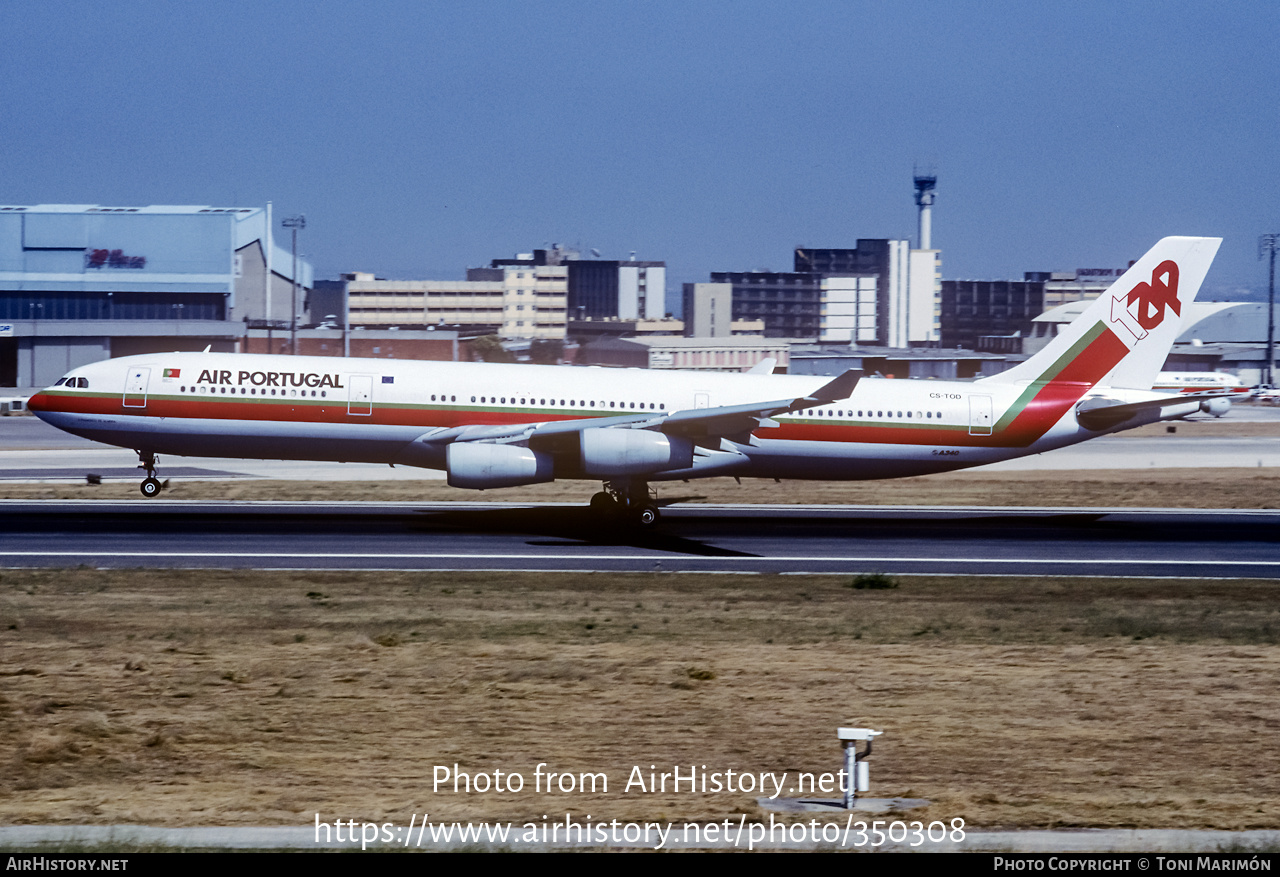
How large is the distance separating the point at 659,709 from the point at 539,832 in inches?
214

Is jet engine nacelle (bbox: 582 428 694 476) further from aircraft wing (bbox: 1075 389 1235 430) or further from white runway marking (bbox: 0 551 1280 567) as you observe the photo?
aircraft wing (bbox: 1075 389 1235 430)

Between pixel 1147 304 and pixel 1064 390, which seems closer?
pixel 1064 390

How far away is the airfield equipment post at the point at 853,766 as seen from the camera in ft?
42.9

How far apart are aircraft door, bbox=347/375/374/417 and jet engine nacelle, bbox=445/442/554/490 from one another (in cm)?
318

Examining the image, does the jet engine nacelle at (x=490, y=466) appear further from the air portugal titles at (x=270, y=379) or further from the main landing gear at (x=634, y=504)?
the air portugal titles at (x=270, y=379)

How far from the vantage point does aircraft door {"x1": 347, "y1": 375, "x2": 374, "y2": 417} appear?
34719 millimetres

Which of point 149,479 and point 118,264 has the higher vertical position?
point 118,264

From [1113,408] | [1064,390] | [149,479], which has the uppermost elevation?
[1064,390]

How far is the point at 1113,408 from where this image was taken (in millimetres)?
37188

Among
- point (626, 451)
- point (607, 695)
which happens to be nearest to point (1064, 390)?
point (626, 451)

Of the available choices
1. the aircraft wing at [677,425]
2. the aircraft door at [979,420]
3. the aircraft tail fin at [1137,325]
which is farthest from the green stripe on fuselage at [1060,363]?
the aircraft wing at [677,425]

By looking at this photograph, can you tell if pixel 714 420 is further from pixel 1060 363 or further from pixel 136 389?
pixel 136 389

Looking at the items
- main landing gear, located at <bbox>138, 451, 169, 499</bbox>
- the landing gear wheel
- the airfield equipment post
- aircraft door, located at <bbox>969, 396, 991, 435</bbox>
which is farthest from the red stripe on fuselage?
the airfield equipment post

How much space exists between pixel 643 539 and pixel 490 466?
14.5ft
